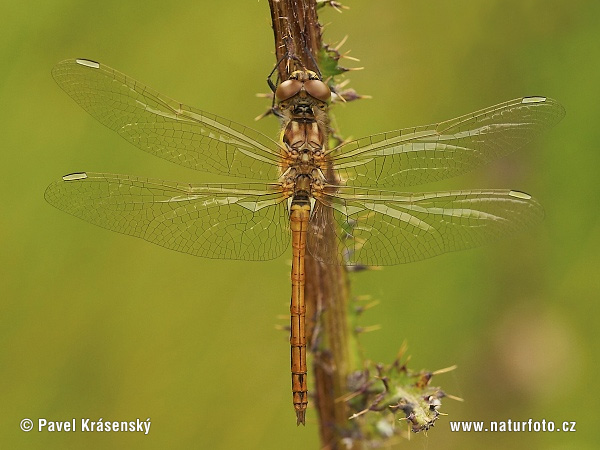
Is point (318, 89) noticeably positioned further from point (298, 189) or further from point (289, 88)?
point (298, 189)

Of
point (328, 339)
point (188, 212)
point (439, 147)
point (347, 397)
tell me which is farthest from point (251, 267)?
point (439, 147)

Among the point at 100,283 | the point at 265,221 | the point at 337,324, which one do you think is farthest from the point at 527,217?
the point at 100,283

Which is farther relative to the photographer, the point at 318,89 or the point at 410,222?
the point at 410,222

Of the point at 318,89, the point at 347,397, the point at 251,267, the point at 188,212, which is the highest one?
the point at 318,89

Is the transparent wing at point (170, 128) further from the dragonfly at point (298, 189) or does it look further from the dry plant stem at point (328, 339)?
the dry plant stem at point (328, 339)

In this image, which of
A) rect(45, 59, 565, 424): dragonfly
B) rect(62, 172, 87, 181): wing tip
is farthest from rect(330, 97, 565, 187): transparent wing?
rect(62, 172, 87, 181): wing tip

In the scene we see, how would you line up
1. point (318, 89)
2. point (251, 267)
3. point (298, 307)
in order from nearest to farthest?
point (318, 89)
point (298, 307)
point (251, 267)

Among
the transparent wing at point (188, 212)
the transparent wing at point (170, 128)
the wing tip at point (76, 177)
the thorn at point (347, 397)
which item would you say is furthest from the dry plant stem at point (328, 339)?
the wing tip at point (76, 177)
